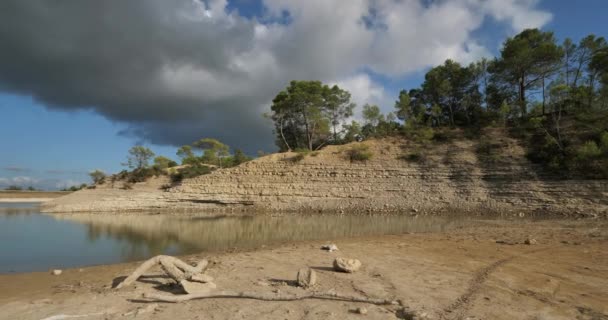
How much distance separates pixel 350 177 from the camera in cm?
2769

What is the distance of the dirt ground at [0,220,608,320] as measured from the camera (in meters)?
4.35

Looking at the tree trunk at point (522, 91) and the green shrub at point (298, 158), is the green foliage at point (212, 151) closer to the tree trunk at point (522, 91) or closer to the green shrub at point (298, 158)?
the green shrub at point (298, 158)

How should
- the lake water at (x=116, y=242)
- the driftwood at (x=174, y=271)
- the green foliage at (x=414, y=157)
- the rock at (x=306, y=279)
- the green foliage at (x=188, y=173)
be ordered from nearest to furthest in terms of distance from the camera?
the rock at (x=306, y=279) → the driftwood at (x=174, y=271) → the lake water at (x=116, y=242) → the green foliage at (x=414, y=157) → the green foliage at (x=188, y=173)

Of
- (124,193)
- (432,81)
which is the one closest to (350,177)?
(432,81)

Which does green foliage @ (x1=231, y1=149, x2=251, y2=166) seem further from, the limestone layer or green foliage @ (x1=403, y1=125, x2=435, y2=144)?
green foliage @ (x1=403, y1=125, x2=435, y2=144)

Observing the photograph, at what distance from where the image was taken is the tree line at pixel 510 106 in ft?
78.5

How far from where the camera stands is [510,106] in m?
30.2

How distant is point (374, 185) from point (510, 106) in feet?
50.4

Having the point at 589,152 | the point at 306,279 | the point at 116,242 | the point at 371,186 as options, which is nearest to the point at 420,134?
the point at 371,186

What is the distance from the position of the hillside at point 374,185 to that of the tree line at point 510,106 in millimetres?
2012

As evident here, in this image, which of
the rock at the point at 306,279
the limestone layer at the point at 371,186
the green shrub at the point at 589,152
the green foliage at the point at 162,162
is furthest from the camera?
the green foliage at the point at 162,162

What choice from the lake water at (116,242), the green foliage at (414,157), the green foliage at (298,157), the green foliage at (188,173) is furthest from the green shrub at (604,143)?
the green foliage at (188,173)

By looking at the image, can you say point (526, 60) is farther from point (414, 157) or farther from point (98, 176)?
point (98, 176)

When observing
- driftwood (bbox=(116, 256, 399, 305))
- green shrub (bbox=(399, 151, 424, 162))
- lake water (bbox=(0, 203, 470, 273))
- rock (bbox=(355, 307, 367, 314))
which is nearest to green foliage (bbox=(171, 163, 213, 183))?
lake water (bbox=(0, 203, 470, 273))
